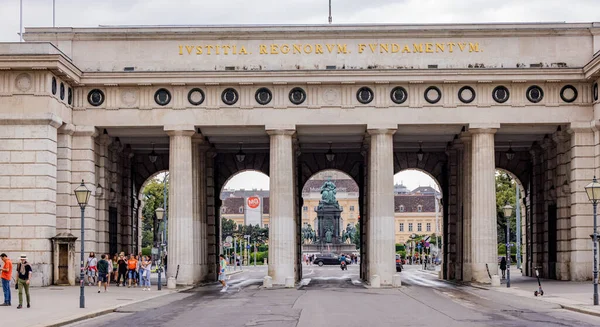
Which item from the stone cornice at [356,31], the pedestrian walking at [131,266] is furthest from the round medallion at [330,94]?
the pedestrian walking at [131,266]

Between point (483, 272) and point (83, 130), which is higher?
point (83, 130)

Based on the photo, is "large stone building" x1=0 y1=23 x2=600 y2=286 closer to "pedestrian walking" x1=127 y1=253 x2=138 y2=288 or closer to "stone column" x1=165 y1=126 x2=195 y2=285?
"stone column" x1=165 y1=126 x2=195 y2=285

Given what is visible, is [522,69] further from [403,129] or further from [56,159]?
[56,159]

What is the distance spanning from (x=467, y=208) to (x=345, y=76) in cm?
1091

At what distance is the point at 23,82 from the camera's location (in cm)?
4634

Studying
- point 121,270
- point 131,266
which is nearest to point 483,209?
point 131,266

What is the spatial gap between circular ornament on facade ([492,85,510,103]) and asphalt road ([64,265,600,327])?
1151cm

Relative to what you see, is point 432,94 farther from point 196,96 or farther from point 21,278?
point 21,278

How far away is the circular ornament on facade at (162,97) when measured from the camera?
50188mm

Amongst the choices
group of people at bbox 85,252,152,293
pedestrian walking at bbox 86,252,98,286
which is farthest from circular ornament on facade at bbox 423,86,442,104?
pedestrian walking at bbox 86,252,98,286

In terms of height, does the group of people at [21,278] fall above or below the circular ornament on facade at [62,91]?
below

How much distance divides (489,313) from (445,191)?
108 feet

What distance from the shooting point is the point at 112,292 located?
4391 centimetres

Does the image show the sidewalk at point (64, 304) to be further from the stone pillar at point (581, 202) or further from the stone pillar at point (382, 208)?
the stone pillar at point (581, 202)
